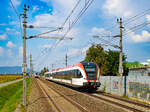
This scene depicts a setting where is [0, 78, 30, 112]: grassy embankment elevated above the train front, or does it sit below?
below

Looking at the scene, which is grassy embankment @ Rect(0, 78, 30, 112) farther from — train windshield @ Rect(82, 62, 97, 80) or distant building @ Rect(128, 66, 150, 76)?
distant building @ Rect(128, 66, 150, 76)

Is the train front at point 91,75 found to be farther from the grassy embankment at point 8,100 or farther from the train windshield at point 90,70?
the grassy embankment at point 8,100

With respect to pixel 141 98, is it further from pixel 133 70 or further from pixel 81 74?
pixel 133 70

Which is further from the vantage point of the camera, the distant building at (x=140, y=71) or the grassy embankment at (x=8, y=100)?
the distant building at (x=140, y=71)

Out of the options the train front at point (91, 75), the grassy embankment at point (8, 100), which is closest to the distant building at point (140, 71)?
the train front at point (91, 75)

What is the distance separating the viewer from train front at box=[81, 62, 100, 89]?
20.6 metres

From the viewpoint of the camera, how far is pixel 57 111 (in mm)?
11344

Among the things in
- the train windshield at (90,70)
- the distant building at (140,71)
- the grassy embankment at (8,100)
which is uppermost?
the train windshield at (90,70)

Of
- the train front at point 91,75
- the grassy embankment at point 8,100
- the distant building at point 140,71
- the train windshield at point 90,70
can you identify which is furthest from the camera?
the distant building at point 140,71

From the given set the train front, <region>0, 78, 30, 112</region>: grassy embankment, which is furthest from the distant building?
<region>0, 78, 30, 112</region>: grassy embankment

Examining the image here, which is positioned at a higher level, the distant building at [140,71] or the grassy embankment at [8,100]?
the distant building at [140,71]

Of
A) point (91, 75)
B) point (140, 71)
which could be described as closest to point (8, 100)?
point (91, 75)

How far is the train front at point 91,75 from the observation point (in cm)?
2060

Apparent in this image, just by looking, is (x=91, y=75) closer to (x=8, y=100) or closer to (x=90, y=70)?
(x=90, y=70)
